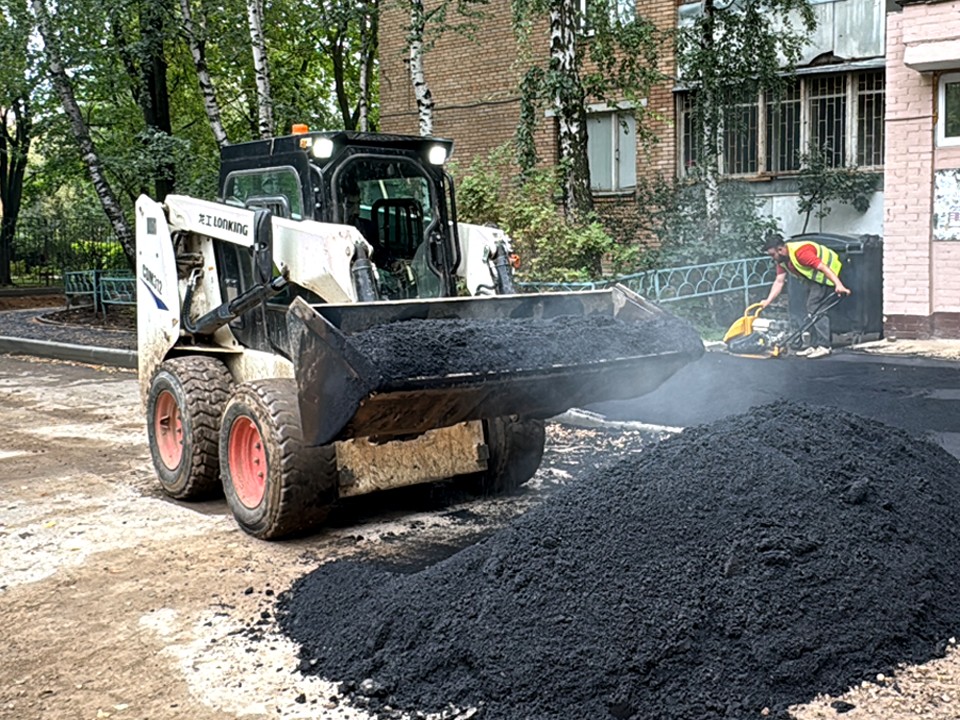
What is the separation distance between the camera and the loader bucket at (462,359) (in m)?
5.66

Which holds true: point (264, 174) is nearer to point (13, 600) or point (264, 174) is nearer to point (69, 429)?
point (13, 600)

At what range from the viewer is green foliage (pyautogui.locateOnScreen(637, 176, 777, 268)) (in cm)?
1695

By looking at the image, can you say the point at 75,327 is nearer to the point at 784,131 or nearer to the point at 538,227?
the point at 538,227

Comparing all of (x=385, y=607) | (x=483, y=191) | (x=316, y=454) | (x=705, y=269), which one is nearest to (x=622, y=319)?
(x=316, y=454)

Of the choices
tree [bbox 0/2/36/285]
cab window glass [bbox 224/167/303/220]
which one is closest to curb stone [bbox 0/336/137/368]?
tree [bbox 0/2/36/285]

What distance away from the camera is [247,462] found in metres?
6.66

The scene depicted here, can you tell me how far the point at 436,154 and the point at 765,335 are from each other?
6.62 meters

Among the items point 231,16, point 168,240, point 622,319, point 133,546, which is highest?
point 231,16

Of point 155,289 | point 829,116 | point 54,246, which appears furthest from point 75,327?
point 829,116

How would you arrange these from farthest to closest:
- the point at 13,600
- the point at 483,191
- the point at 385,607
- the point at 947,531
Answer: the point at 483,191 → the point at 13,600 → the point at 947,531 → the point at 385,607

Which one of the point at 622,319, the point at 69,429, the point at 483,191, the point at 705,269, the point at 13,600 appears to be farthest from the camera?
the point at 705,269

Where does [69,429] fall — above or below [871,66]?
below

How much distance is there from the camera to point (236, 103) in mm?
30031

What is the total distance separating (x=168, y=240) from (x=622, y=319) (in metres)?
3.37
